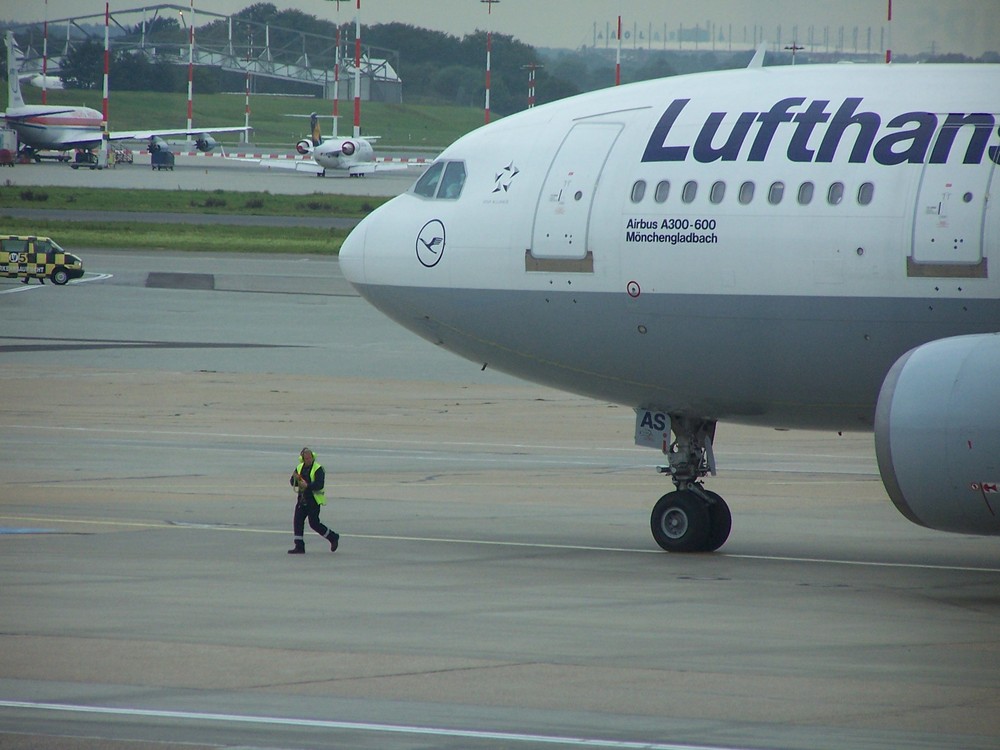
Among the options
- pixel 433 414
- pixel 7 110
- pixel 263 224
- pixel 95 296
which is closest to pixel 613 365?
pixel 433 414

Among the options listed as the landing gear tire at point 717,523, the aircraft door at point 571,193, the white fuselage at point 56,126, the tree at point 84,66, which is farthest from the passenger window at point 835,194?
the white fuselage at point 56,126

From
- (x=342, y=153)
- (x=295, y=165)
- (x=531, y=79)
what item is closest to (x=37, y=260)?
(x=531, y=79)

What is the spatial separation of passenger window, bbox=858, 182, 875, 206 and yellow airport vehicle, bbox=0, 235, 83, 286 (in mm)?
50401

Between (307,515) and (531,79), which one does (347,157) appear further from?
(307,515)

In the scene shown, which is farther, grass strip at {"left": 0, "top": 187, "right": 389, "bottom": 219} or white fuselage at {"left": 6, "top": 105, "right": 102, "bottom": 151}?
white fuselage at {"left": 6, "top": 105, "right": 102, "bottom": 151}

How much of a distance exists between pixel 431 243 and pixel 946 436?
795cm

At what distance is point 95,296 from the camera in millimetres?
59781

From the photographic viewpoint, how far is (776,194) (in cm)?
1884

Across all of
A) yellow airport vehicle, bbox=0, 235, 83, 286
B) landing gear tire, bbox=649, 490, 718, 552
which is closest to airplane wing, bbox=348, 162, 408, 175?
yellow airport vehicle, bbox=0, 235, 83, 286

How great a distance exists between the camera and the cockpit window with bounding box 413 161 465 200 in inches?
840

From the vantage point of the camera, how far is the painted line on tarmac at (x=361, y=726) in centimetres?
1090

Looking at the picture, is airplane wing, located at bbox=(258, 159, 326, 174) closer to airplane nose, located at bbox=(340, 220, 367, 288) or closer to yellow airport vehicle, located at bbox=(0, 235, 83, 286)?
yellow airport vehicle, located at bbox=(0, 235, 83, 286)

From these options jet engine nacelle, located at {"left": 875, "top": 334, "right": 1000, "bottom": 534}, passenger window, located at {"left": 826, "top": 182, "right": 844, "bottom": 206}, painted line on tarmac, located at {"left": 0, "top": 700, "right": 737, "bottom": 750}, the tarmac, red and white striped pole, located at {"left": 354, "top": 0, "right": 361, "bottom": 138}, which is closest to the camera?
painted line on tarmac, located at {"left": 0, "top": 700, "right": 737, "bottom": 750}

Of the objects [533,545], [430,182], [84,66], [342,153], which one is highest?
[84,66]
